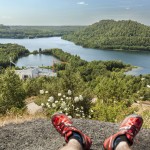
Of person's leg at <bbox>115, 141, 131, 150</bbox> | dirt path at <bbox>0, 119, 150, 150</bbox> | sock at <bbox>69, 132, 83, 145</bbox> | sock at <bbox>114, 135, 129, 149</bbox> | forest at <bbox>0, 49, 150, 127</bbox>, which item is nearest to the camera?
person's leg at <bbox>115, 141, 131, 150</bbox>

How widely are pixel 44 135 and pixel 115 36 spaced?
14020 cm

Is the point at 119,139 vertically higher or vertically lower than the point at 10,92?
higher

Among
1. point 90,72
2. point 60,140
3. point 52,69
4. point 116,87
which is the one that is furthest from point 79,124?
point 52,69

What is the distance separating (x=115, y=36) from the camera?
141 meters

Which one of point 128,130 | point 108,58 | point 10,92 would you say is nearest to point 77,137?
point 128,130

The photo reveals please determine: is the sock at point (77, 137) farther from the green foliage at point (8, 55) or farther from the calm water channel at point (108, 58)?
the green foliage at point (8, 55)

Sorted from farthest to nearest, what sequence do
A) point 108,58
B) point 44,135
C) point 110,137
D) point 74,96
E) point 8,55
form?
point 108,58 < point 8,55 < point 74,96 < point 44,135 < point 110,137

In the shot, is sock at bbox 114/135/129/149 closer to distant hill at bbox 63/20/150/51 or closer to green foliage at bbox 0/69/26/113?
green foliage at bbox 0/69/26/113

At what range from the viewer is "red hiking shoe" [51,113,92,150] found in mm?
2654

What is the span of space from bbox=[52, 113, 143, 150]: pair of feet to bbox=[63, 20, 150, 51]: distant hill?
108587mm

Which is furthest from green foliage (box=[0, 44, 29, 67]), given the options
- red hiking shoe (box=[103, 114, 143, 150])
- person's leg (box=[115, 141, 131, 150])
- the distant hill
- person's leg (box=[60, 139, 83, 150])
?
person's leg (box=[115, 141, 131, 150])

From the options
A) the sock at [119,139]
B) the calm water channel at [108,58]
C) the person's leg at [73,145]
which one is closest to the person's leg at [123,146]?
the sock at [119,139]

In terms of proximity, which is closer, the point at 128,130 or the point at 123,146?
the point at 123,146

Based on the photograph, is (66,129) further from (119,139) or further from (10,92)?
(10,92)
